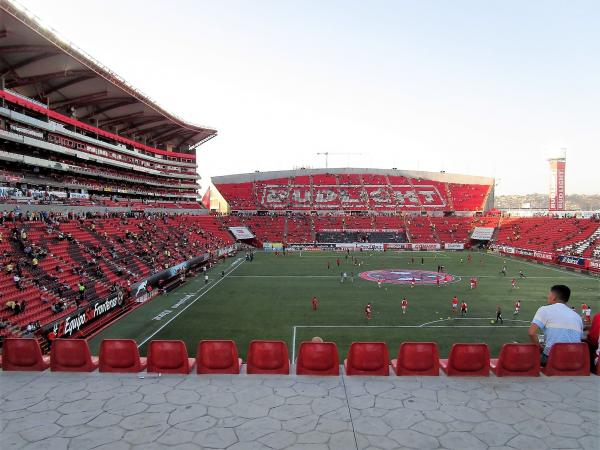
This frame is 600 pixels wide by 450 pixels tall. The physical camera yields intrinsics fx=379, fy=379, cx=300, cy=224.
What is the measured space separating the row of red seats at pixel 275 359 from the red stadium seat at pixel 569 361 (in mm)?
28

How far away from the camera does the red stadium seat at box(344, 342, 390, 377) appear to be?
7.53 meters

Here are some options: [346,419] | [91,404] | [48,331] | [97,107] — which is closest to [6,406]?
[91,404]

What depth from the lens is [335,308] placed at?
90.6 ft

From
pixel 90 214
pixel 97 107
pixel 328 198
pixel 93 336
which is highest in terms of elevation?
pixel 97 107

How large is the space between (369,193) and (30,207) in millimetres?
76226

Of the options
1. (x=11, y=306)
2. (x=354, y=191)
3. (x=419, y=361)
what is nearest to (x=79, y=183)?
(x=11, y=306)

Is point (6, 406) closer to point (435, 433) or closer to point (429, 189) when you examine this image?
point (435, 433)

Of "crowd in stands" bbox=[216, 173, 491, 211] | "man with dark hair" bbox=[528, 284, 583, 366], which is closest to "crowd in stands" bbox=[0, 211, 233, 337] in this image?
"man with dark hair" bbox=[528, 284, 583, 366]

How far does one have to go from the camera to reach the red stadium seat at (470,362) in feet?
24.6

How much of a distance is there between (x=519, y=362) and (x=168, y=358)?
274 inches

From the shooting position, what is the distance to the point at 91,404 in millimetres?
6348

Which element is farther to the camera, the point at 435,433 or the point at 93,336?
the point at 93,336

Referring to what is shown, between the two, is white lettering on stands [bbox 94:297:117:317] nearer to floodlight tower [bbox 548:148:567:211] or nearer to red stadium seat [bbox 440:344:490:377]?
red stadium seat [bbox 440:344:490:377]

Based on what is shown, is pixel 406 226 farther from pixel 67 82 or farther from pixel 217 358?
pixel 217 358
